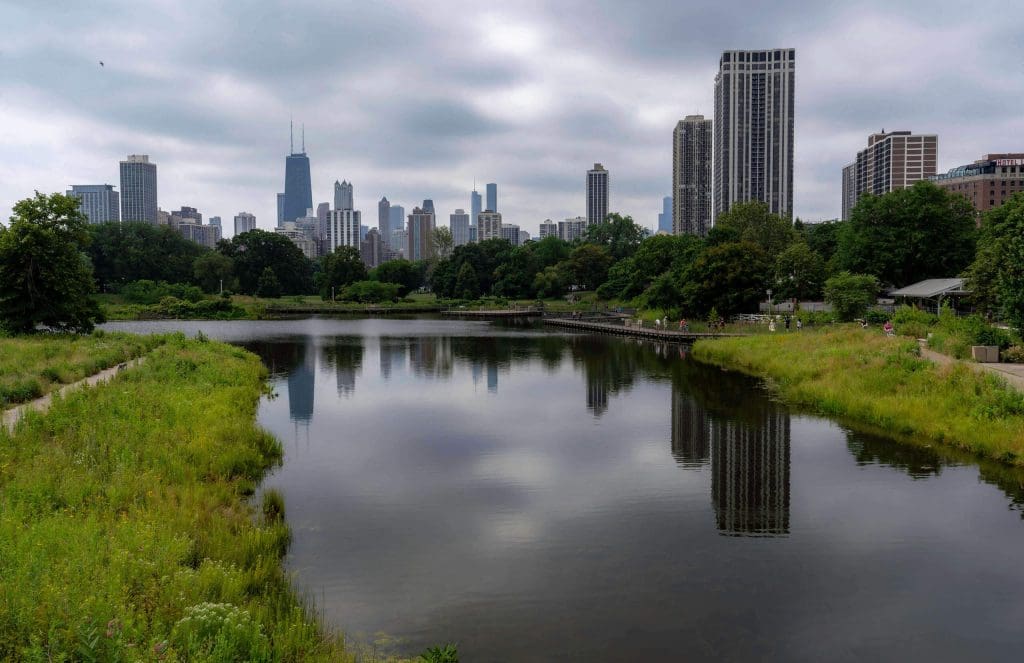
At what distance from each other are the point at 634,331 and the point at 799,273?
13.7 metres

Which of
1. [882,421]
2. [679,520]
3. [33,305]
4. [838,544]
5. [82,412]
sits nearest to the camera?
[838,544]

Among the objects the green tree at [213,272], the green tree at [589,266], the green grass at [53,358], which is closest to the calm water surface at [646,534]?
the green grass at [53,358]

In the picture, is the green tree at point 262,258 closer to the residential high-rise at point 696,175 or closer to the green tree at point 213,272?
the green tree at point 213,272

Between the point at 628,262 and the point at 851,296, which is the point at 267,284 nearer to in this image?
the point at 628,262

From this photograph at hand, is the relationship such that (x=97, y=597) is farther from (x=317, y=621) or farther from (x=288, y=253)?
(x=288, y=253)

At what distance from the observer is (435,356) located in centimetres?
4244

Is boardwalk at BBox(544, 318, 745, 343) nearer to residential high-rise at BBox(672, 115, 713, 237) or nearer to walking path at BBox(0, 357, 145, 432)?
walking path at BBox(0, 357, 145, 432)

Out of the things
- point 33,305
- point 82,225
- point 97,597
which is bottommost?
point 97,597

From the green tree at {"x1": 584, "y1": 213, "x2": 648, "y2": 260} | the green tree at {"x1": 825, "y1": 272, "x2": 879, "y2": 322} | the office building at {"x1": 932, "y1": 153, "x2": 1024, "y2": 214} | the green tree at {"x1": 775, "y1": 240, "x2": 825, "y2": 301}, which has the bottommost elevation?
the green tree at {"x1": 825, "y1": 272, "x2": 879, "y2": 322}

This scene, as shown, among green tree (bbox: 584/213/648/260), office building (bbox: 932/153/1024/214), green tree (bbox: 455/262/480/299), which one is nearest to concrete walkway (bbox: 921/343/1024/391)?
green tree (bbox: 455/262/480/299)

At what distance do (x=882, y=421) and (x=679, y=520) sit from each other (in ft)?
36.0

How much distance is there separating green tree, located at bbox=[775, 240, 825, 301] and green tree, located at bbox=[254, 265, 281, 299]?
79.3m

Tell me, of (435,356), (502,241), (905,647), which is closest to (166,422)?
(905,647)

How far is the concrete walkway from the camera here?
20.7 metres
